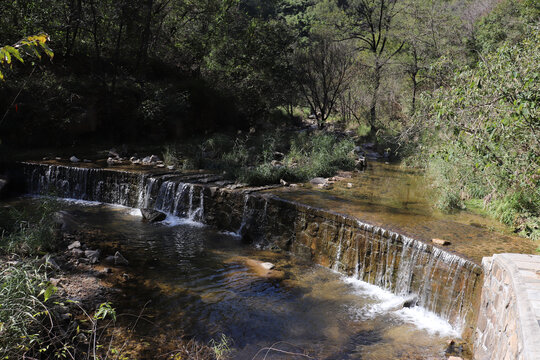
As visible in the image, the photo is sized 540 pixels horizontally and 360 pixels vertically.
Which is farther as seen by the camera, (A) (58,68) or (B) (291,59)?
(B) (291,59)

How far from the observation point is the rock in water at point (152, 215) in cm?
889

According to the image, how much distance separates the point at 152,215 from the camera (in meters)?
8.97

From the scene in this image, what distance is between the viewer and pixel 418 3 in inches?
682

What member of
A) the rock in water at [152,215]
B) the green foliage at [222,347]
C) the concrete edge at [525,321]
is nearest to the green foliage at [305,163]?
the rock in water at [152,215]

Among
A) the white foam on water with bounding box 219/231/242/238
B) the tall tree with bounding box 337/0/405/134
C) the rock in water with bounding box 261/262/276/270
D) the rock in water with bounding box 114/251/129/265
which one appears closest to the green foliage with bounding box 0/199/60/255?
the rock in water with bounding box 114/251/129/265

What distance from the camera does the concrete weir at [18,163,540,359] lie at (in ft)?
17.0

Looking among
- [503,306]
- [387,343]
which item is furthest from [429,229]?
[503,306]

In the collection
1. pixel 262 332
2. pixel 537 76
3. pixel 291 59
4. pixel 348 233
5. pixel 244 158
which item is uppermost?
pixel 291 59

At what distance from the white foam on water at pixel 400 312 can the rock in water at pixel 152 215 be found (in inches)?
198

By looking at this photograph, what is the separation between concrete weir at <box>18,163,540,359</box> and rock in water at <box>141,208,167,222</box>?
0.47 m

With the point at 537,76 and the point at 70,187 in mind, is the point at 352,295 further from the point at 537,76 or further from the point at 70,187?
the point at 70,187

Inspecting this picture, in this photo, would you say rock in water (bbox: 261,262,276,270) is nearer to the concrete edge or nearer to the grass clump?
the grass clump

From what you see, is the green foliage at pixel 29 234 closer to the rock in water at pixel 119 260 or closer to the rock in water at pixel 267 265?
the rock in water at pixel 119 260

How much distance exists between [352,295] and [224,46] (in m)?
13.5
